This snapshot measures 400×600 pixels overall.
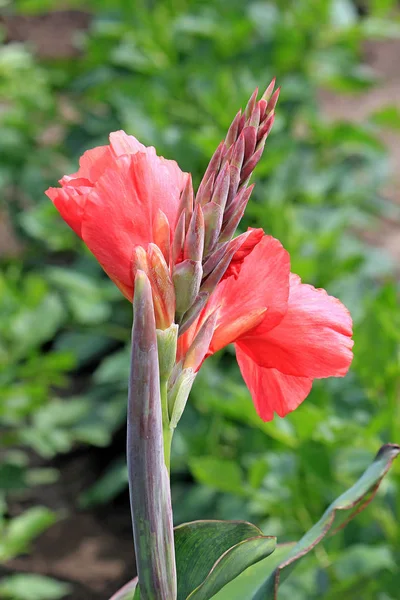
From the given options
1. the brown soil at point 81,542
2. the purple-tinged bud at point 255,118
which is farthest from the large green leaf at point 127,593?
the brown soil at point 81,542

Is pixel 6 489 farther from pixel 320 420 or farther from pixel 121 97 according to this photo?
pixel 121 97

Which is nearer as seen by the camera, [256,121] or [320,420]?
[256,121]

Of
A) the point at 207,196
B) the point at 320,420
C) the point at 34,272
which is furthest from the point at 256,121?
the point at 34,272

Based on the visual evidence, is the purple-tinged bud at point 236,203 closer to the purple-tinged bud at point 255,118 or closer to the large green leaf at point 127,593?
the purple-tinged bud at point 255,118

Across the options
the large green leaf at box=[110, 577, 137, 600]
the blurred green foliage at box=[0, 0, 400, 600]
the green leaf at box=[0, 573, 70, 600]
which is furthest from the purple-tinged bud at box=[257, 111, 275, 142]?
the green leaf at box=[0, 573, 70, 600]

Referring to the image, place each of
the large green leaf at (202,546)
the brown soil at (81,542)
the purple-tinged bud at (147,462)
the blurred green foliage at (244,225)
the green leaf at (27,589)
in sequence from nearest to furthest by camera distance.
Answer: the purple-tinged bud at (147,462)
the large green leaf at (202,546)
the blurred green foliage at (244,225)
the green leaf at (27,589)
the brown soil at (81,542)
